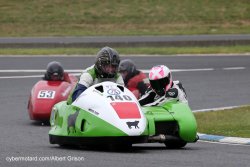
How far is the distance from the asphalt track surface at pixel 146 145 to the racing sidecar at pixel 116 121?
0.55 feet

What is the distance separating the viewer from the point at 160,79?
13.5 metres

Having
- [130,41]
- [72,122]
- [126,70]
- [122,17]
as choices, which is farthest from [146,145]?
[122,17]

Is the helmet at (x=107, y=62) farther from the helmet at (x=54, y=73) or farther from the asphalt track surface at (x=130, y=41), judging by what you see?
the asphalt track surface at (x=130, y=41)

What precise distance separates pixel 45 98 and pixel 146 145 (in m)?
4.49

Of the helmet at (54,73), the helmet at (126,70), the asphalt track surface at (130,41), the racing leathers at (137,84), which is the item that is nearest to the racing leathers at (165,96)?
the helmet at (54,73)

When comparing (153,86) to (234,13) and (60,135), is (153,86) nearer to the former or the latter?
(60,135)

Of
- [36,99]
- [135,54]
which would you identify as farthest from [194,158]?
[135,54]

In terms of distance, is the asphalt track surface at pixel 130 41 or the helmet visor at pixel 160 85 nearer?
the helmet visor at pixel 160 85

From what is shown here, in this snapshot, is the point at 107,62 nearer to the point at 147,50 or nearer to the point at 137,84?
the point at 137,84

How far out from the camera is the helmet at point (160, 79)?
13.5m

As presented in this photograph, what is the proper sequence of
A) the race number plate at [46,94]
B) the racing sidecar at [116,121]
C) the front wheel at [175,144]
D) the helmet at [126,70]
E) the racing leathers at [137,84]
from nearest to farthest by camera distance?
the racing sidecar at [116,121]
the front wheel at [175,144]
the race number plate at [46,94]
the racing leathers at [137,84]
the helmet at [126,70]

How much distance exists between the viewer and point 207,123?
16297mm

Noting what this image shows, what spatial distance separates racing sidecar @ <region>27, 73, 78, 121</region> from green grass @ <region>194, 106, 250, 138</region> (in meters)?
2.47

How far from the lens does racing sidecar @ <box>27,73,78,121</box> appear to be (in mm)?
17359
